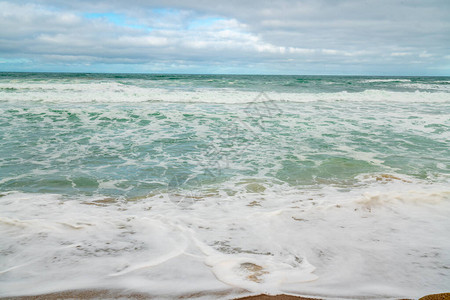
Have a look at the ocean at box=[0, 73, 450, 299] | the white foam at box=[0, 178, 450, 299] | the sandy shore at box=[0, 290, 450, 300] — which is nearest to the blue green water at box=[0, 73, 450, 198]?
the ocean at box=[0, 73, 450, 299]

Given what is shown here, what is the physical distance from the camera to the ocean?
252cm

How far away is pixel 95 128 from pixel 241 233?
8.09 meters

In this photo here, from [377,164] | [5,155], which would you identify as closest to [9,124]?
[5,155]

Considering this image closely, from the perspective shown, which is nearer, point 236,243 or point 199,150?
point 236,243

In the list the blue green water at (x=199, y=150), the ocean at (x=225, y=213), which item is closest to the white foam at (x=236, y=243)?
the ocean at (x=225, y=213)

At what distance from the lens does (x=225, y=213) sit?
399 cm

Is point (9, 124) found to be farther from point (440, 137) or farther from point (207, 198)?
point (440, 137)

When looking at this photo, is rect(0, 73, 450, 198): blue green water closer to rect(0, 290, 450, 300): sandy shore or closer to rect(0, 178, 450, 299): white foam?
rect(0, 178, 450, 299): white foam

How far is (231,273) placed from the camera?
8.43 feet

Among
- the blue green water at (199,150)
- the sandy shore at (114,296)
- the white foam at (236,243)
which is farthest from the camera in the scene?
the blue green water at (199,150)

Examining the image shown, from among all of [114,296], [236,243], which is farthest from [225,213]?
[114,296]

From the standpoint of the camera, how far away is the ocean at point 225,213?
8.26 feet

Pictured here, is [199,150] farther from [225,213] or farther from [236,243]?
[236,243]

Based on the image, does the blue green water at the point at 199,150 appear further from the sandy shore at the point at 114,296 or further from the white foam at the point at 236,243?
the sandy shore at the point at 114,296
